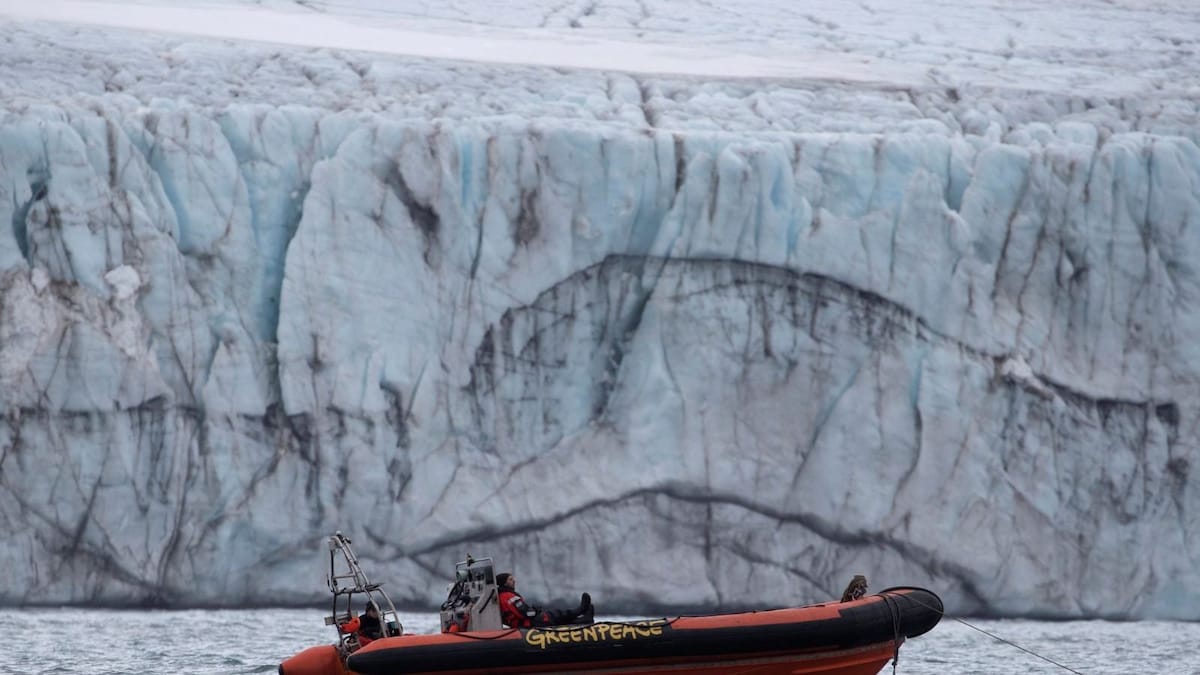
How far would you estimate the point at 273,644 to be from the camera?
11.8m

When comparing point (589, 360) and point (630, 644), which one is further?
point (589, 360)

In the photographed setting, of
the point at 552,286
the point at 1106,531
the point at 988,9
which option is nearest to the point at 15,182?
the point at 552,286

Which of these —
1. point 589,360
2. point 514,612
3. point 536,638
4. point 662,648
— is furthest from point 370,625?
point 589,360

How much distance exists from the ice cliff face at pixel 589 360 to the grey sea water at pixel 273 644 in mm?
304

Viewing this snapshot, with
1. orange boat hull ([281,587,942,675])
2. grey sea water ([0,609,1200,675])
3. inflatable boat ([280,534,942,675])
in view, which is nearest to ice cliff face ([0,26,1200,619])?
grey sea water ([0,609,1200,675])

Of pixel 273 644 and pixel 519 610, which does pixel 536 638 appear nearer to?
pixel 519 610

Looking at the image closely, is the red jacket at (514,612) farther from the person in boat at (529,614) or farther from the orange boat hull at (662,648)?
the orange boat hull at (662,648)

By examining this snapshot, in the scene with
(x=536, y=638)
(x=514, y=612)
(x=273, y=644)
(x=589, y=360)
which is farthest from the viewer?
(x=589, y=360)

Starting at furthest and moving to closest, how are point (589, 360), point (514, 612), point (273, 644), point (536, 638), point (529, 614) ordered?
point (589, 360)
point (273, 644)
point (529, 614)
point (514, 612)
point (536, 638)

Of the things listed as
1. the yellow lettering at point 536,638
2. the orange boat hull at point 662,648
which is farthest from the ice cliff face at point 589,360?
the yellow lettering at point 536,638

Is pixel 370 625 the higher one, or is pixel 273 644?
pixel 370 625

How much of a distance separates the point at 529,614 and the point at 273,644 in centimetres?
278

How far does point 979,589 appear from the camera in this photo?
13523 mm

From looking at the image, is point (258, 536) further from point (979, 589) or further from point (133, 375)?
point (979, 589)
